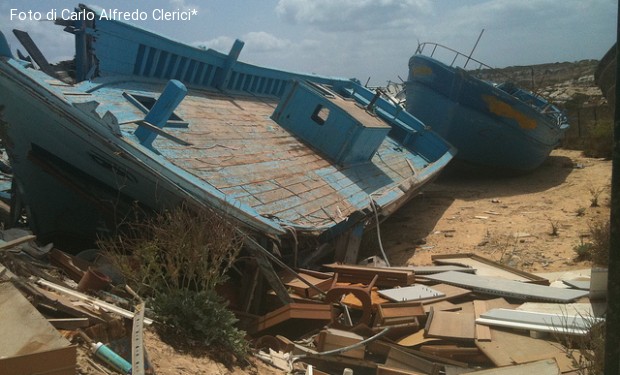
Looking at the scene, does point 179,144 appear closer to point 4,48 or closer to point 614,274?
point 4,48

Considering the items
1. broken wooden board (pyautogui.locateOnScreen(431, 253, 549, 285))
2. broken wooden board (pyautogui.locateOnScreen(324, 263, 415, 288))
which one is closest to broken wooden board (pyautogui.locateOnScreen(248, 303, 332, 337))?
broken wooden board (pyautogui.locateOnScreen(324, 263, 415, 288))

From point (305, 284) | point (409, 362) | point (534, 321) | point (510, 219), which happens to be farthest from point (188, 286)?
point (510, 219)

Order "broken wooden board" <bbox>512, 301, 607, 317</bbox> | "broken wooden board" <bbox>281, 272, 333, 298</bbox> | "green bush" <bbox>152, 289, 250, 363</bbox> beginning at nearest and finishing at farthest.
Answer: "green bush" <bbox>152, 289, 250, 363</bbox>
"broken wooden board" <bbox>512, 301, 607, 317</bbox>
"broken wooden board" <bbox>281, 272, 333, 298</bbox>

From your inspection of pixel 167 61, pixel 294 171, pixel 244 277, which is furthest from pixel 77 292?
pixel 167 61

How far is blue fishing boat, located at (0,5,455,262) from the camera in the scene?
5.55m

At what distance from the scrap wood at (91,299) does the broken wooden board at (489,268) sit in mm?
4915

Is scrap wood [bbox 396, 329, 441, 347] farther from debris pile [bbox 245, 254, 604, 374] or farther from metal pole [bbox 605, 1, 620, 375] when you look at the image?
metal pole [bbox 605, 1, 620, 375]

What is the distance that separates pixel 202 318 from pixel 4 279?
1.34 m

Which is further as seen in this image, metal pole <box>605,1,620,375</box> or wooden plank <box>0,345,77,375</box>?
wooden plank <box>0,345,77,375</box>

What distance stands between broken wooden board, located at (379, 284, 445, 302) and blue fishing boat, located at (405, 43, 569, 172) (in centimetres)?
986

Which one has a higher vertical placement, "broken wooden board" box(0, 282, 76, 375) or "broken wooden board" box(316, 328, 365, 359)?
"broken wooden board" box(0, 282, 76, 375)

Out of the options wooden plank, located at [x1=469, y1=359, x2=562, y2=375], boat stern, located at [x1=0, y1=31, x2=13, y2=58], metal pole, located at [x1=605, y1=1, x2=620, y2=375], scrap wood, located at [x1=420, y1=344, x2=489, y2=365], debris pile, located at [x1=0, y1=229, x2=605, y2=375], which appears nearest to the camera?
Result: metal pole, located at [x1=605, y1=1, x2=620, y2=375]

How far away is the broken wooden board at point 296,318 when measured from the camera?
5398 millimetres

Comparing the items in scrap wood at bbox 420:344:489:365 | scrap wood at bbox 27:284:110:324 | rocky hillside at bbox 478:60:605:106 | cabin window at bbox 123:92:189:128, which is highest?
rocky hillside at bbox 478:60:605:106
